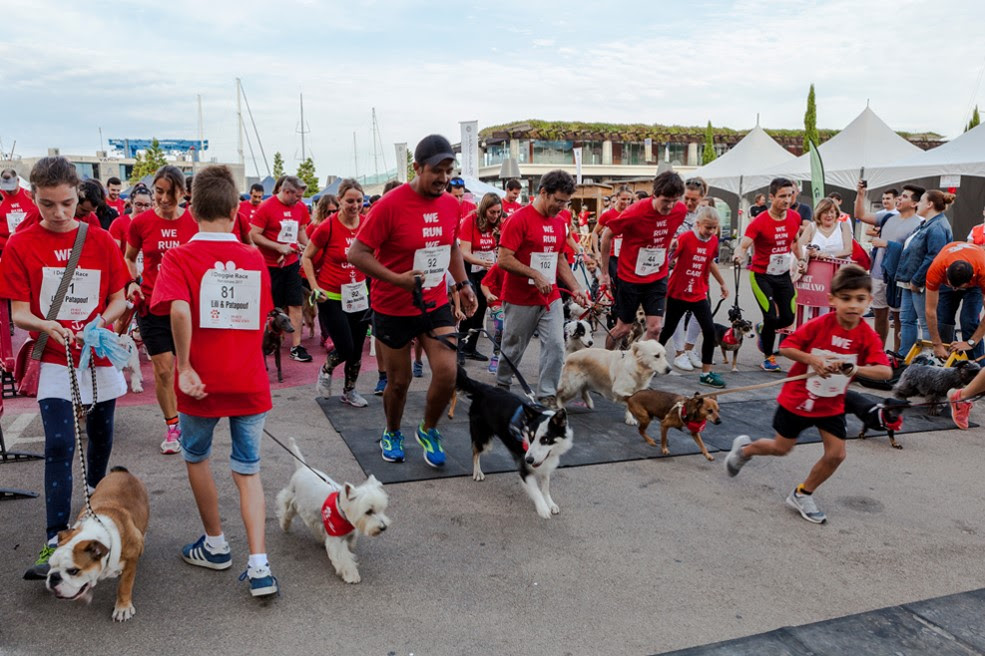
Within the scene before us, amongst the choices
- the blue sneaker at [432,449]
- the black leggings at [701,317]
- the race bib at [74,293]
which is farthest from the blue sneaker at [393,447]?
the black leggings at [701,317]

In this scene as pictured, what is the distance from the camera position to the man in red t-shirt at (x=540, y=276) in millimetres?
5859

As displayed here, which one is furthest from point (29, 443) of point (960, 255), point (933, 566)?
point (960, 255)

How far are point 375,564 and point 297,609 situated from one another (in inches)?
20.7

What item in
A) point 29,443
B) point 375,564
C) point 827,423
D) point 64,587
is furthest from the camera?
point 29,443

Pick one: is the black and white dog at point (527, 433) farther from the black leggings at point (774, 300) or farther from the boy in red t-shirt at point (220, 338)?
the black leggings at point (774, 300)

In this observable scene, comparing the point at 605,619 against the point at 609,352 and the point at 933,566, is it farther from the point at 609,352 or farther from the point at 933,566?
the point at 609,352

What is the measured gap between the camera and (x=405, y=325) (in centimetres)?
457

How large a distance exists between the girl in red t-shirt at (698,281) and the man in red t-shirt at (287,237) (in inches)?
169

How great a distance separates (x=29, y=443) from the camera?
17.3ft

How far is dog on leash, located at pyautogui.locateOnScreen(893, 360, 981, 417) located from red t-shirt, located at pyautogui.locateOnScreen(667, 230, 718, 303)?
2072 mm

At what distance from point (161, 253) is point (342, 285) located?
1709mm

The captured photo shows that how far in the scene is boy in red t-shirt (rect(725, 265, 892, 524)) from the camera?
398cm

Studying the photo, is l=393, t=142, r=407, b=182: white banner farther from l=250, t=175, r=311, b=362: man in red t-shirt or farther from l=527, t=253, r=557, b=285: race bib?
l=527, t=253, r=557, b=285: race bib

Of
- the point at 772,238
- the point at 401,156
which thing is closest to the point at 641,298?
the point at 772,238
